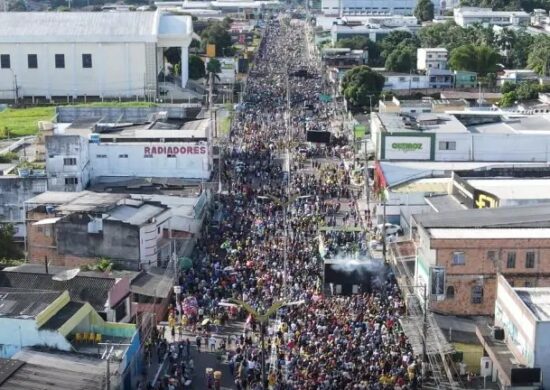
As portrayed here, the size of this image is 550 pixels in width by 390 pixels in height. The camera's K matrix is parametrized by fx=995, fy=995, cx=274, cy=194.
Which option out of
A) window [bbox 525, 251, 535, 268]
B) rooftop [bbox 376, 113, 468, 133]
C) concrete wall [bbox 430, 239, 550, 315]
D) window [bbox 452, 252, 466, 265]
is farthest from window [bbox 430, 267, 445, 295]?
rooftop [bbox 376, 113, 468, 133]

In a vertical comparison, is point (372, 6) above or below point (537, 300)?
above

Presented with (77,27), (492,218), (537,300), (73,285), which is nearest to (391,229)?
(492,218)

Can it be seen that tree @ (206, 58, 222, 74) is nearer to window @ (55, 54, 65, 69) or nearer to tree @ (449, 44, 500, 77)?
window @ (55, 54, 65, 69)

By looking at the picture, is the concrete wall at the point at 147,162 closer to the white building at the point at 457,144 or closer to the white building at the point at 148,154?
the white building at the point at 148,154

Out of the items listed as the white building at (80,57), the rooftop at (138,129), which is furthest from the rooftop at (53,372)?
the white building at (80,57)

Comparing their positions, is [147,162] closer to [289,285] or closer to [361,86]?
[289,285]

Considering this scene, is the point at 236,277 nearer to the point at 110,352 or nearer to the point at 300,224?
the point at 300,224

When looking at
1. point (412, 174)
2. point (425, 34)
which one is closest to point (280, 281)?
point (412, 174)
